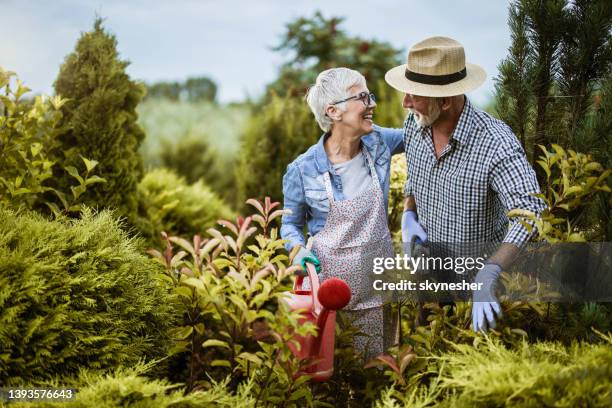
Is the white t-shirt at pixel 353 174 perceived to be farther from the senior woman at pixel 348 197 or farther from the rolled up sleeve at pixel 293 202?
the rolled up sleeve at pixel 293 202

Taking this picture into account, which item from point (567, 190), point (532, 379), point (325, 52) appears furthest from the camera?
point (325, 52)

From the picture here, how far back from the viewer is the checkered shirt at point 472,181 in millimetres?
2598

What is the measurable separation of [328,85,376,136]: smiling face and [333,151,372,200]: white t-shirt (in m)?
0.16

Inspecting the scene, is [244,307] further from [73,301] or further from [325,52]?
[325,52]

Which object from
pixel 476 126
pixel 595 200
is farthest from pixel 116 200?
pixel 595 200

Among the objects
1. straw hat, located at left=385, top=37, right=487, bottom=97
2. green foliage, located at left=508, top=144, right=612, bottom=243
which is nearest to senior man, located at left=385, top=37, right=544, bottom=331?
straw hat, located at left=385, top=37, right=487, bottom=97

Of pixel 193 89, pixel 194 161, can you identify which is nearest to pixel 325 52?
pixel 194 161

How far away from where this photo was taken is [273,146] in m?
5.73

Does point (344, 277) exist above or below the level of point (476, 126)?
below

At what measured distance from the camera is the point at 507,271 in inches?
103

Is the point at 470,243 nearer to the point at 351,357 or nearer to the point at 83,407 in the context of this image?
the point at 351,357

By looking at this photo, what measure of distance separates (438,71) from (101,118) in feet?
8.58

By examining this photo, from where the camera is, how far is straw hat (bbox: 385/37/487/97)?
2773 mm

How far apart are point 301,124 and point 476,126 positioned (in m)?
3.15
